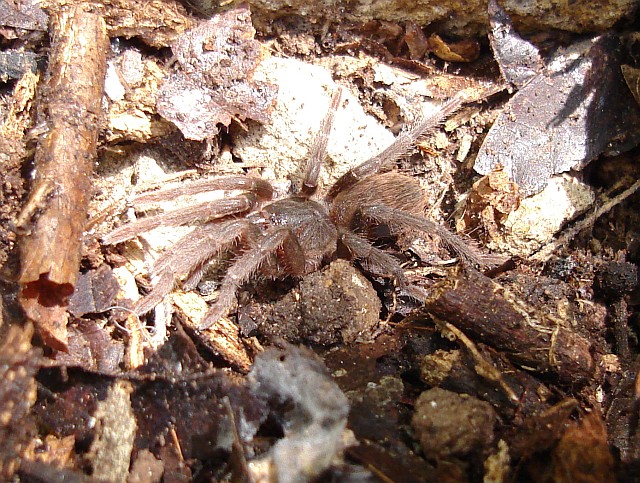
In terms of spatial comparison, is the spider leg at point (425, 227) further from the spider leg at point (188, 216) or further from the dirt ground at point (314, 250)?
the spider leg at point (188, 216)

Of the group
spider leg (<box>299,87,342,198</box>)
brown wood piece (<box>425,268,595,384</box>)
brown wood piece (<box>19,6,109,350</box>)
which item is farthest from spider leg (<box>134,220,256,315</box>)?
brown wood piece (<box>425,268,595,384</box>)

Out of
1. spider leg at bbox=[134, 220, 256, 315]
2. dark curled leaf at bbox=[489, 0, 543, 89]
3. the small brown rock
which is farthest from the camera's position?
dark curled leaf at bbox=[489, 0, 543, 89]

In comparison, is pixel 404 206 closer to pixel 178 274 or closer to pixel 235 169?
pixel 235 169

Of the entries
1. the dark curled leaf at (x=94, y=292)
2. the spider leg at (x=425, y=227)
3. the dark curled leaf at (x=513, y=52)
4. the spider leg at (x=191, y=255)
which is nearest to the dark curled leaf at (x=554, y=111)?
the dark curled leaf at (x=513, y=52)

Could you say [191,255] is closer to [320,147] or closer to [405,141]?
[320,147]

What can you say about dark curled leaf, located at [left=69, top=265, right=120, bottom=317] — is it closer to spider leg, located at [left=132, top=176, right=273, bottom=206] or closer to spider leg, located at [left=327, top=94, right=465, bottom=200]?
spider leg, located at [left=132, top=176, right=273, bottom=206]

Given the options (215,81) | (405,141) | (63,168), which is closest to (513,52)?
(405,141)

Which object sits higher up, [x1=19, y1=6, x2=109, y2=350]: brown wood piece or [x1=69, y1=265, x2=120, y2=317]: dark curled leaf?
[x1=19, y1=6, x2=109, y2=350]: brown wood piece
